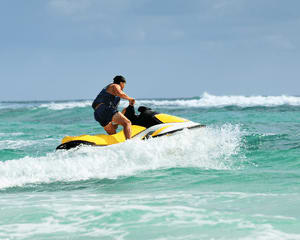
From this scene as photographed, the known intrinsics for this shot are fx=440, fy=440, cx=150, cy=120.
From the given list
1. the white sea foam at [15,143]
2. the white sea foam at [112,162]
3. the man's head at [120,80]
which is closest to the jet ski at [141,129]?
the white sea foam at [112,162]

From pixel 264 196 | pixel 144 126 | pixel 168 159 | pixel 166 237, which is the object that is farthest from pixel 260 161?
pixel 166 237

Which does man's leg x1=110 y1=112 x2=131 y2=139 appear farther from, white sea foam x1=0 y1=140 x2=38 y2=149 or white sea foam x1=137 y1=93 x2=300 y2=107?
white sea foam x1=137 y1=93 x2=300 y2=107

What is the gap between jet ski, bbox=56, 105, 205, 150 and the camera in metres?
7.03

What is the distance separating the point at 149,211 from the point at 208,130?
3.76 meters

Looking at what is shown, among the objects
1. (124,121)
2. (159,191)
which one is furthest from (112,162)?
(159,191)

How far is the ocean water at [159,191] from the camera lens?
394 cm

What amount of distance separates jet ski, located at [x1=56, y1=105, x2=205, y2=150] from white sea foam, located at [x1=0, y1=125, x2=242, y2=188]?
0.11 meters

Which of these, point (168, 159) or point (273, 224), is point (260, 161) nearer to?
point (168, 159)

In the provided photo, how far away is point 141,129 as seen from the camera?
750cm

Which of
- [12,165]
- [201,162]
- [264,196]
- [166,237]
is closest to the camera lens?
[166,237]

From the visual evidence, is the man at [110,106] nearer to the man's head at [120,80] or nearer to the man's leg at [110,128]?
the man's head at [120,80]

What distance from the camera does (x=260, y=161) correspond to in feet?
25.7

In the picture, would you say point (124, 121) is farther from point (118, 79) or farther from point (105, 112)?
point (118, 79)

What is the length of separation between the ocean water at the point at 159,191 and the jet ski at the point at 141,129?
0.41 ft
